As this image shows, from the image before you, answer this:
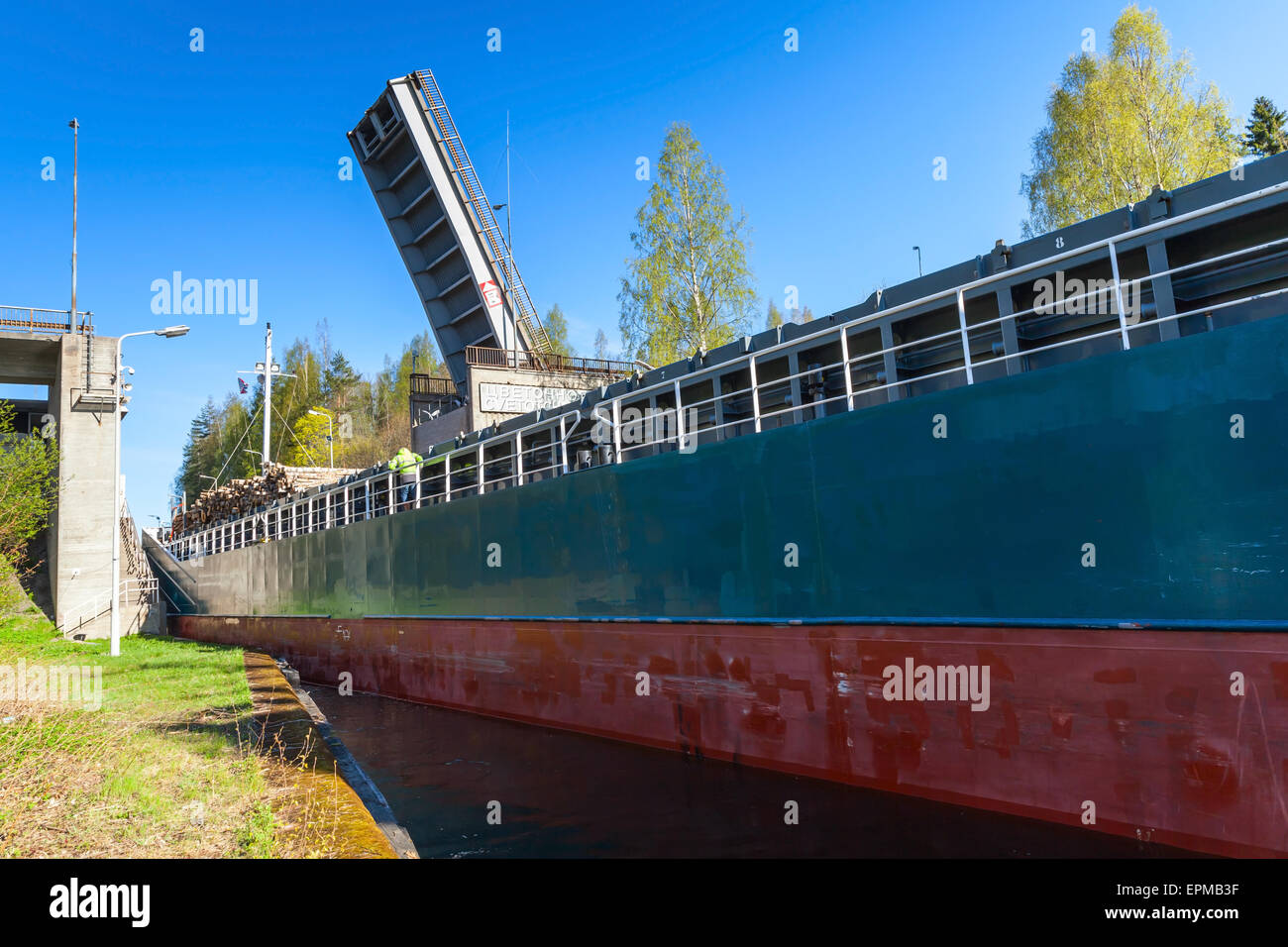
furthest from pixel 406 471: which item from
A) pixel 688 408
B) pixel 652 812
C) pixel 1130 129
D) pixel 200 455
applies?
pixel 200 455

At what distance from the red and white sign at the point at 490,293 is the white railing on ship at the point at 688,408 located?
8548 millimetres

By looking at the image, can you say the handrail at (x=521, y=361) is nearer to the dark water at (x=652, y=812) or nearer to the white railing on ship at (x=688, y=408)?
the white railing on ship at (x=688, y=408)

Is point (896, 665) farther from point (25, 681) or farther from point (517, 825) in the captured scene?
point (25, 681)

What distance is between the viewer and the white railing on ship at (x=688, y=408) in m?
5.81

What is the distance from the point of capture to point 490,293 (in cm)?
2509

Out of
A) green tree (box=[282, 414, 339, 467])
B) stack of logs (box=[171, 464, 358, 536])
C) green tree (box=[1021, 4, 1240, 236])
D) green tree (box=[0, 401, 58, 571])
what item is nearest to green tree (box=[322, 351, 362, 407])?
green tree (box=[282, 414, 339, 467])

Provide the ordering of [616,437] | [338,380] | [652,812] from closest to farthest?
[652,812] < [616,437] < [338,380]

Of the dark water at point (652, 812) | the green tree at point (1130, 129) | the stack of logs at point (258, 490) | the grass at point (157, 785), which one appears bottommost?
the dark water at point (652, 812)

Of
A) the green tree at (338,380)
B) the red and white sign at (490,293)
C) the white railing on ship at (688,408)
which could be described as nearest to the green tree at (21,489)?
the white railing on ship at (688,408)

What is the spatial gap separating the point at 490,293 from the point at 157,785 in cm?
2074

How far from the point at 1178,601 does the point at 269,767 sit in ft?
25.7

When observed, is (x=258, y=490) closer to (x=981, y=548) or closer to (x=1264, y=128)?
(x=981, y=548)
